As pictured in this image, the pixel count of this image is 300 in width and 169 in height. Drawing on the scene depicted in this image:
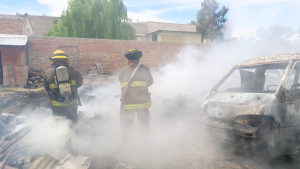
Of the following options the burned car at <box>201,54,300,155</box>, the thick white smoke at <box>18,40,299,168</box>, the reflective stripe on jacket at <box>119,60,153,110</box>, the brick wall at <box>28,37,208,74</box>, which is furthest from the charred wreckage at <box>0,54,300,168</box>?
the brick wall at <box>28,37,208,74</box>

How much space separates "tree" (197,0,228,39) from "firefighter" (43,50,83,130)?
30633 millimetres

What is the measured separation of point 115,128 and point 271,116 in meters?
3.37

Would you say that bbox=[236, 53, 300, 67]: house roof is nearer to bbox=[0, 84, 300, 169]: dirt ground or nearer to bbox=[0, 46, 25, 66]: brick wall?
bbox=[0, 84, 300, 169]: dirt ground

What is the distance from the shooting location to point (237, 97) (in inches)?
139

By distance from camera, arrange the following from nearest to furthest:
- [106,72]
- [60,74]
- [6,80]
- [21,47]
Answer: [60,74]
[6,80]
[21,47]
[106,72]

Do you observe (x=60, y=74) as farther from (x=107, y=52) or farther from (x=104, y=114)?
(x=107, y=52)

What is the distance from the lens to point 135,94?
3590 mm

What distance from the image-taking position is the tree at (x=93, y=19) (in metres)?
19.0

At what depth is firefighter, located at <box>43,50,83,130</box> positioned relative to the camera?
11.5 ft

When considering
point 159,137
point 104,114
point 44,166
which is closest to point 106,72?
point 104,114

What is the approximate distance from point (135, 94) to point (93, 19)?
58.6 feet

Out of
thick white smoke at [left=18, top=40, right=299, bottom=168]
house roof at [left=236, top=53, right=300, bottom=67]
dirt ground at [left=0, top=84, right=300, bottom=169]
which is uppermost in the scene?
house roof at [left=236, top=53, right=300, bottom=67]

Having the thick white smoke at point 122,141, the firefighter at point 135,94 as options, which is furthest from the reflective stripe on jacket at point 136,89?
the thick white smoke at point 122,141

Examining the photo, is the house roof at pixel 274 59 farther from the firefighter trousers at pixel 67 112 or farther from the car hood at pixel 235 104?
the firefighter trousers at pixel 67 112
